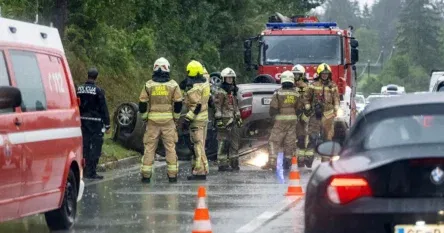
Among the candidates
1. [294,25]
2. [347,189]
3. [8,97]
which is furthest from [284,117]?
[347,189]

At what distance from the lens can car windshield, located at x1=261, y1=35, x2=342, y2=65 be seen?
29938mm

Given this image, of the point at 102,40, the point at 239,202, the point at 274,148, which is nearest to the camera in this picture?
the point at 239,202

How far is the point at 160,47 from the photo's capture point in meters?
36.2

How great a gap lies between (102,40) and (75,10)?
2695mm

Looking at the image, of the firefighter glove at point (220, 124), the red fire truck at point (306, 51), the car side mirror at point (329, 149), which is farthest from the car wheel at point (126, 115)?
the car side mirror at point (329, 149)

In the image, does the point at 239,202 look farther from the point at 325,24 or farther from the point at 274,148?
the point at 325,24

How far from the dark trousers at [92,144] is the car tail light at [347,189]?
39.2ft

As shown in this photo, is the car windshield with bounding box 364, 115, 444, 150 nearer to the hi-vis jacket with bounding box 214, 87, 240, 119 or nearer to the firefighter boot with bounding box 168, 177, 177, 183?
the firefighter boot with bounding box 168, 177, 177, 183

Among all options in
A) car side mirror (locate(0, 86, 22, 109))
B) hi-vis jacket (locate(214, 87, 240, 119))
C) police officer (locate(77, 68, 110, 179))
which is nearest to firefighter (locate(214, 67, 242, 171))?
hi-vis jacket (locate(214, 87, 240, 119))

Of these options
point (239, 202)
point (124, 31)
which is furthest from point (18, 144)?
point (124, 31)

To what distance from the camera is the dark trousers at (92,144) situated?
64.3 ft

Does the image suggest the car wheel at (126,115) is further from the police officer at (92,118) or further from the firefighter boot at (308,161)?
the police officer at (92,118)

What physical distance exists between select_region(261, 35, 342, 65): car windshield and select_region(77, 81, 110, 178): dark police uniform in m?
11.0

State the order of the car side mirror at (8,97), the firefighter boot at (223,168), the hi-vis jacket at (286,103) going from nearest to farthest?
the car side mirror at (8,97) → the firefighter boot at (223,168) → the hi-vis jacket at (286,103)
